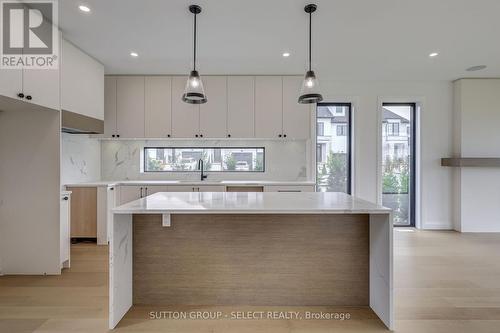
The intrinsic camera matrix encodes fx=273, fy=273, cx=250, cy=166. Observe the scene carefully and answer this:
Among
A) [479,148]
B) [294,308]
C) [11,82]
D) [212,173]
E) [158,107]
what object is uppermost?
[158,107]

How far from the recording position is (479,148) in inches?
184

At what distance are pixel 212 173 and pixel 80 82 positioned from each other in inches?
91.9

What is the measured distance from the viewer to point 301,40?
3.23 m

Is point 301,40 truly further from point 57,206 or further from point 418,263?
point 57,206

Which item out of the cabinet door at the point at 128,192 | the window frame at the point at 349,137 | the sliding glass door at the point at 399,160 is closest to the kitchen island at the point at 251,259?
the cabinet door at the point at 128,192

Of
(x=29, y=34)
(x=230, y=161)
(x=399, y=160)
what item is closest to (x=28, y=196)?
(x=29, y=34)

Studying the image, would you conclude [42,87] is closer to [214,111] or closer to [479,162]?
[214,111]

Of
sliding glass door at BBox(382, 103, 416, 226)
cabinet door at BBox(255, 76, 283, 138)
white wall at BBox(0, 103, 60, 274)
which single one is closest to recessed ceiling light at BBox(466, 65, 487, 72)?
sliding glass door at BBox(382, 103, 416, 226)

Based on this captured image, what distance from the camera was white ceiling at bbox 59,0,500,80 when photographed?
101 inches

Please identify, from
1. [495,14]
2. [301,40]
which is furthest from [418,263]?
[301,40]

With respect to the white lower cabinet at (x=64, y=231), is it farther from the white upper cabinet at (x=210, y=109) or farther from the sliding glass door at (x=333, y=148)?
the sliding glass door at (x=333, y=148)

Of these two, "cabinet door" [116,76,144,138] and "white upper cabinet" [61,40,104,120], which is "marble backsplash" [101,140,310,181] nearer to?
"cabinet door" [116,76,144,138]

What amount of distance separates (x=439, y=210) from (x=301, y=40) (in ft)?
13.0

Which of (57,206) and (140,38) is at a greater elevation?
(140,38)
